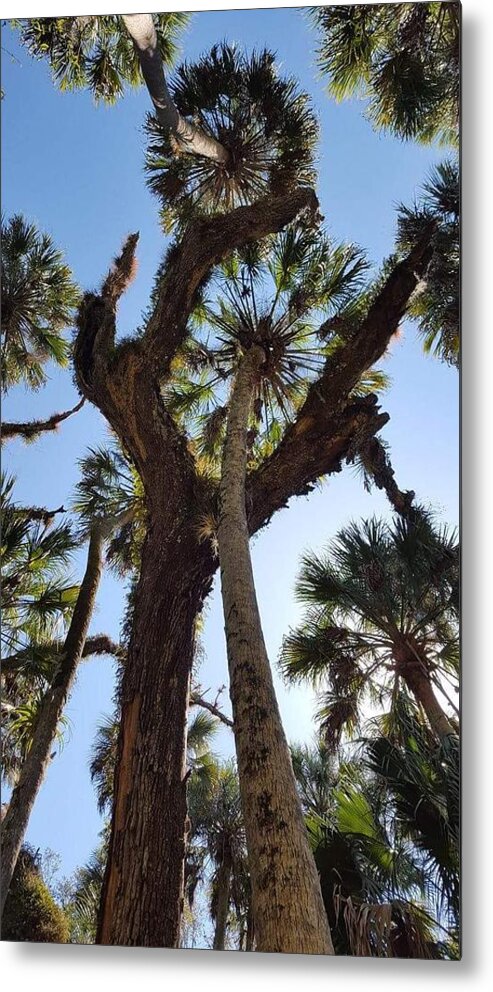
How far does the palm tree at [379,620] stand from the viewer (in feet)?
8.77

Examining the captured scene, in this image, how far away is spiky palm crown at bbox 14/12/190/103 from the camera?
3.26 meters

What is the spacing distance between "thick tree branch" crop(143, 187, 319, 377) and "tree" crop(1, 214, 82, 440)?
1.16ft

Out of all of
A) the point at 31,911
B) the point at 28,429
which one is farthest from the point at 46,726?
the point at 28,429

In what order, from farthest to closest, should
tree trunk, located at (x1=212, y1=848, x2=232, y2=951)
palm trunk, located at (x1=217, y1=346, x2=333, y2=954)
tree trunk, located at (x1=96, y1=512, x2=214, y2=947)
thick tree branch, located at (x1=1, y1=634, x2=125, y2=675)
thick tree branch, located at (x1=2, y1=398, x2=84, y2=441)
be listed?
thick tree branch, located at (x1=2, y1=398, x2=84, y2=441) → thick tree branch, located at (x1=1, y1=634, x2=125, y2=675) → tree trunk, located at (x1=96, y1=512, x2=214, y2=947) → tree trunk, located at (x1=212, y1=848, x2=232, y2=951) → palm trunk, located at (x1=217, y1=346, x2=333, y2=954)

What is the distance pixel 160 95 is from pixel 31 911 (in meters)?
2.87

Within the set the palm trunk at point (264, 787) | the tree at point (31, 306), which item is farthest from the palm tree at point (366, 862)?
the tree at point (31, 306)

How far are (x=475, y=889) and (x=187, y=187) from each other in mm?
2607

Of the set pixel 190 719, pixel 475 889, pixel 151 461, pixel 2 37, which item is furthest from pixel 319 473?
pixel 2 37

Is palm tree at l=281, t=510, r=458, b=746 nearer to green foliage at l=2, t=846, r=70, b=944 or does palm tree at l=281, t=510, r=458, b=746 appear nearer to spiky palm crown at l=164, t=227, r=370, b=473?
spiky palm crown at l=164, t=227, r=370, b=473

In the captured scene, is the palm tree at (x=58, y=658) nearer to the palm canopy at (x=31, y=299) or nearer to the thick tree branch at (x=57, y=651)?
the thick tree branch at (x=57, y=651)

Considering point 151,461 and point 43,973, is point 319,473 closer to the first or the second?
point 151,461

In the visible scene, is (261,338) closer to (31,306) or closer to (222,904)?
(31,306)

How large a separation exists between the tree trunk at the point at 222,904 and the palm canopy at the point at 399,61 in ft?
7.88

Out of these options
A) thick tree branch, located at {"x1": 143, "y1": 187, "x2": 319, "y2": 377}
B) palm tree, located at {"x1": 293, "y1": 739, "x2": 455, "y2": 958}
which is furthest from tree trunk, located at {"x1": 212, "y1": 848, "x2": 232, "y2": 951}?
thick tree branch, located at {"x1": 143, "y1": 187, "x2": 319, "y2": 377}
